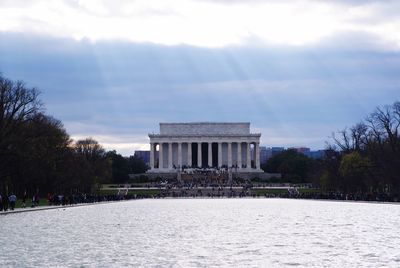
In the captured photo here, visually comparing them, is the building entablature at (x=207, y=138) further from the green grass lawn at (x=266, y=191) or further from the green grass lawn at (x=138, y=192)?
the green grass lawn at (x=266, y=191)

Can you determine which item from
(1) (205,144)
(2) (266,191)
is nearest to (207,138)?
(1) (205,144)

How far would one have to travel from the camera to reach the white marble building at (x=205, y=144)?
194000 millimetres

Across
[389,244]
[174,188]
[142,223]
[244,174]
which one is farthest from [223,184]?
[389,244]

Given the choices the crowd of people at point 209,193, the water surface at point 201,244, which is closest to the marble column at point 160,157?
the crowd of people at point 209,193

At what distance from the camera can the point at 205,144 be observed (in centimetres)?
19850

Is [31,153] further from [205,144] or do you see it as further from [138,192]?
[205,144]

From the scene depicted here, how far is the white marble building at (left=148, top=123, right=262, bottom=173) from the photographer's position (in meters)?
194

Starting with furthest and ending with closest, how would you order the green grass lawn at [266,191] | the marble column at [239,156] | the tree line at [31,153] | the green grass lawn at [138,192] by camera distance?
the marble column at [239,156]
the green grass lawn at [138,192]
the green grass lawn at [266,191]
the tree line at [31,153]

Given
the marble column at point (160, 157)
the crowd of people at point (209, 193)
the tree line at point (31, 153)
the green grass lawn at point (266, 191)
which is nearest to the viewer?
the tree line at point (31, 153)

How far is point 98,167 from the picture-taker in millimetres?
121875

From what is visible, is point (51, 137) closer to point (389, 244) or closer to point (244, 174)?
point (389, 244)

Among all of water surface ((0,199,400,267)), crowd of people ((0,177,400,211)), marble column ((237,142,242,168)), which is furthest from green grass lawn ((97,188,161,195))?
A: water surface ((0,199,400,267))

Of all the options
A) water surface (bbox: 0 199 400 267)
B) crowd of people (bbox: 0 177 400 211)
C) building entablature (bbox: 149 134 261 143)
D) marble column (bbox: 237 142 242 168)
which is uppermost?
building entablature (bbox: 149 134 261 143)

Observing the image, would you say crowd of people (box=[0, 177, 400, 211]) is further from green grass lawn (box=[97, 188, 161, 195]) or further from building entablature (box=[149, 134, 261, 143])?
building entablature (box=[149, 134, 261, 143])
